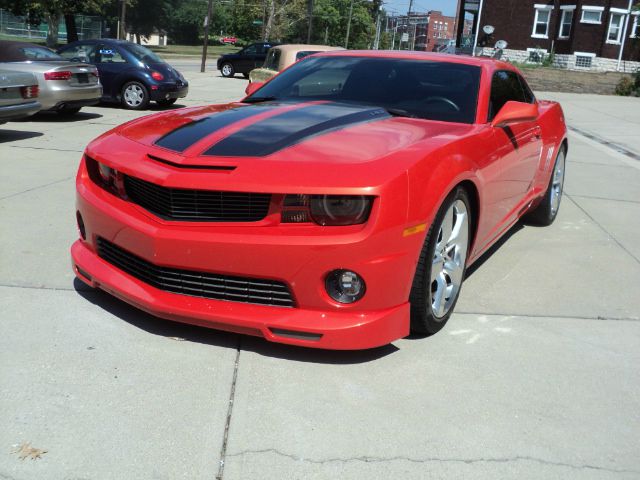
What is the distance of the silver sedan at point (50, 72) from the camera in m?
11.4

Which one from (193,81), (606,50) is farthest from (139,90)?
(606,50)

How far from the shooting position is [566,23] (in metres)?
47.1

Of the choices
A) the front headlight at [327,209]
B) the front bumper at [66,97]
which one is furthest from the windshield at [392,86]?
the front bumper at [66,97]

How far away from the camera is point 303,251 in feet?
9.92

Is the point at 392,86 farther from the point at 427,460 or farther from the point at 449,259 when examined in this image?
the point at 427,460

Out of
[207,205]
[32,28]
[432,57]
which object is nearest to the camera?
[207,205]

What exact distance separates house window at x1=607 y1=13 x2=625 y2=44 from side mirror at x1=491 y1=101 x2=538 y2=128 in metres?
46.2

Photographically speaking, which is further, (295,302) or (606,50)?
(606,50)

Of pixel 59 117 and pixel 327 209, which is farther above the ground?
pixel 327 209

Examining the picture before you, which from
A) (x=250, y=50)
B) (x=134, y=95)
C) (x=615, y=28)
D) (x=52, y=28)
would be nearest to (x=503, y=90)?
(x=134, y=95)

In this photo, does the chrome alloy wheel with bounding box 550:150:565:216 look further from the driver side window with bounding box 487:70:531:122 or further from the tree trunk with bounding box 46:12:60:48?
the tree trunk with bounding box 46:12:60:48

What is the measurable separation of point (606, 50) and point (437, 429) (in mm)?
48317

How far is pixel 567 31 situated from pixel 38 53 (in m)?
42.5

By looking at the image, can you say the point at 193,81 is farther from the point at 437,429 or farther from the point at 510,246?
the point at 437,429
